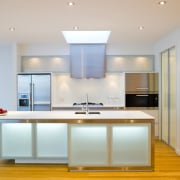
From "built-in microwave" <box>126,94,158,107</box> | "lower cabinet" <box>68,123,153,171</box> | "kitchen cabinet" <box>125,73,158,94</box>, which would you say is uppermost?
"kitchen cabinet" <box>125,73,158,94</box>

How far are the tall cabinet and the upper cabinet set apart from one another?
167 cm

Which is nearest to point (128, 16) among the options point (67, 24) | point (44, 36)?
point (67, 24)

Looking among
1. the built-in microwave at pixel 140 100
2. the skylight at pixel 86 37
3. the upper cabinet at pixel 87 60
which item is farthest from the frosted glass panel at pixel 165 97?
the skylight at pixel 86 37

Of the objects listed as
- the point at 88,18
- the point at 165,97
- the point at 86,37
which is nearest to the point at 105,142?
the point at 88,18

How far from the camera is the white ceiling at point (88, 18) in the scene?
370 cm

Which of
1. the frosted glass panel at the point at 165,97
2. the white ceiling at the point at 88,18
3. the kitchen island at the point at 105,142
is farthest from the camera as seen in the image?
the frosted glass panel at the point at 165,97

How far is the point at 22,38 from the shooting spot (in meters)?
6.26

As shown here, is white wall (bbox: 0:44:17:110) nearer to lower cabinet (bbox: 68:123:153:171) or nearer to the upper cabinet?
the upper cabinet

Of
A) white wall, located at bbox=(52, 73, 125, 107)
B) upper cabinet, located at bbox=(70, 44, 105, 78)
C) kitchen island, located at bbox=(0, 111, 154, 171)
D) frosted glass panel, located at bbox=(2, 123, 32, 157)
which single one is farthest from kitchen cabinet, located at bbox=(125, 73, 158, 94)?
frosted glass panel, located at bbox=(2, 123, 32, 157)

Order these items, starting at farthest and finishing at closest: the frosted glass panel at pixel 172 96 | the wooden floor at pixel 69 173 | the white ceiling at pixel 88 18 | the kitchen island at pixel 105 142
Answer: the frosted glass panel at pixel 172 96
the kitchen island at pixel 105 142
the wooden floor at pixel 69 173
the white ceiling at pixel 88 18

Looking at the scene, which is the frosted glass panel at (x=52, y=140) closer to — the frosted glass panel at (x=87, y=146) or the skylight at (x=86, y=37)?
the frosted glass panel at (x=87, y=146)

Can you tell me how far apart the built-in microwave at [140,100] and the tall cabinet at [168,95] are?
305 millimetres

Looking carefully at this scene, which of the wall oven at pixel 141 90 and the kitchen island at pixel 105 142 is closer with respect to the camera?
the kitchen island at pixel 105 142

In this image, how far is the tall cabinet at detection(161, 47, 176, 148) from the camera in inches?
222
